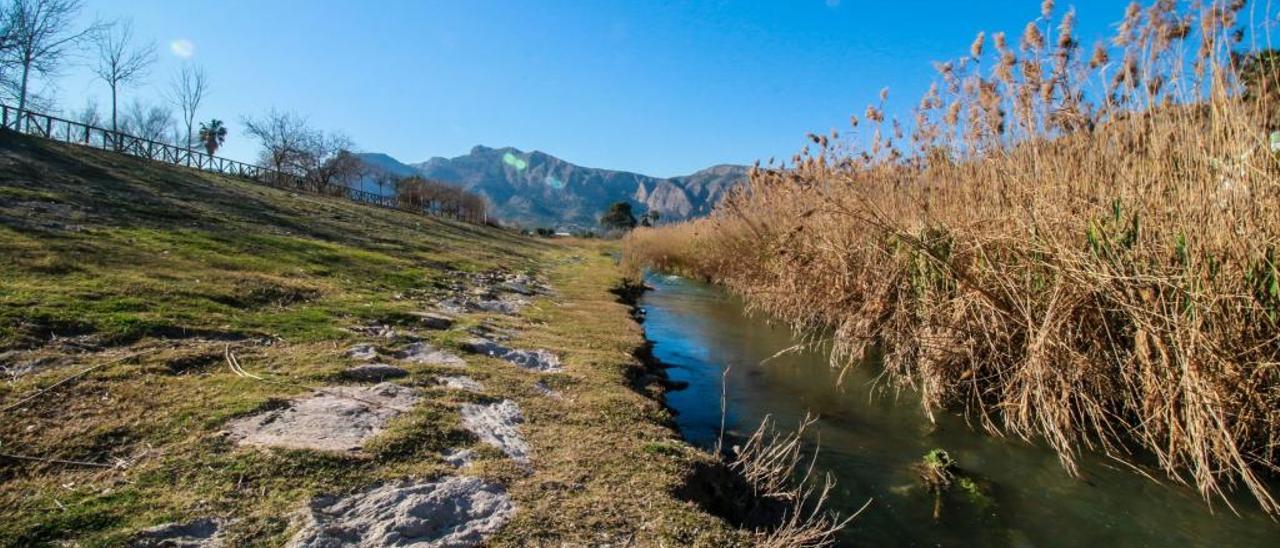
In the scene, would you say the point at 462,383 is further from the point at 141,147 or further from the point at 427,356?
the point at 141,147

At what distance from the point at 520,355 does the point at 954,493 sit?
2972 mm

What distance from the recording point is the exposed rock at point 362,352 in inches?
145

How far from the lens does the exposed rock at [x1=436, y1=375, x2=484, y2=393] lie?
3.36 m

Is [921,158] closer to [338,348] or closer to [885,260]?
[885,260]

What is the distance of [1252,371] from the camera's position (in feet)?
8.53

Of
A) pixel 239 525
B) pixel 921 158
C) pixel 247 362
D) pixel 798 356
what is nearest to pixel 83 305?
pixel 247 362

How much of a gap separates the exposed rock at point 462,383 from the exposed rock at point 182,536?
1.55 metres

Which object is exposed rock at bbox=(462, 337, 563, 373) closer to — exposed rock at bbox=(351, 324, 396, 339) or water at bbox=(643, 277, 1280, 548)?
exposed rock at bbox=(351, 324, 396, 339)

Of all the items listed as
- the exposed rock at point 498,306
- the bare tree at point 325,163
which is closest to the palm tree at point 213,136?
the bare tree at point 325,163

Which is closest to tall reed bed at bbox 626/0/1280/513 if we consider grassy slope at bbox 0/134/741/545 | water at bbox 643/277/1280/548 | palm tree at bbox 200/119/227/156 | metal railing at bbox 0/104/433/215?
water at bbox 643/277/1280/548

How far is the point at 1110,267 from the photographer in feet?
10.1

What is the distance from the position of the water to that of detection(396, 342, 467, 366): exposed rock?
64.8 inches

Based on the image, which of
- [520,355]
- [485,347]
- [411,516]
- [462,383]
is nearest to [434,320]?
[485,347]

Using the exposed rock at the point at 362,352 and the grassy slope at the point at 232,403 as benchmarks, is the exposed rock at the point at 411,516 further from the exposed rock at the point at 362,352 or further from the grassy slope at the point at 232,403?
the exposed rock at the point at 362,352
